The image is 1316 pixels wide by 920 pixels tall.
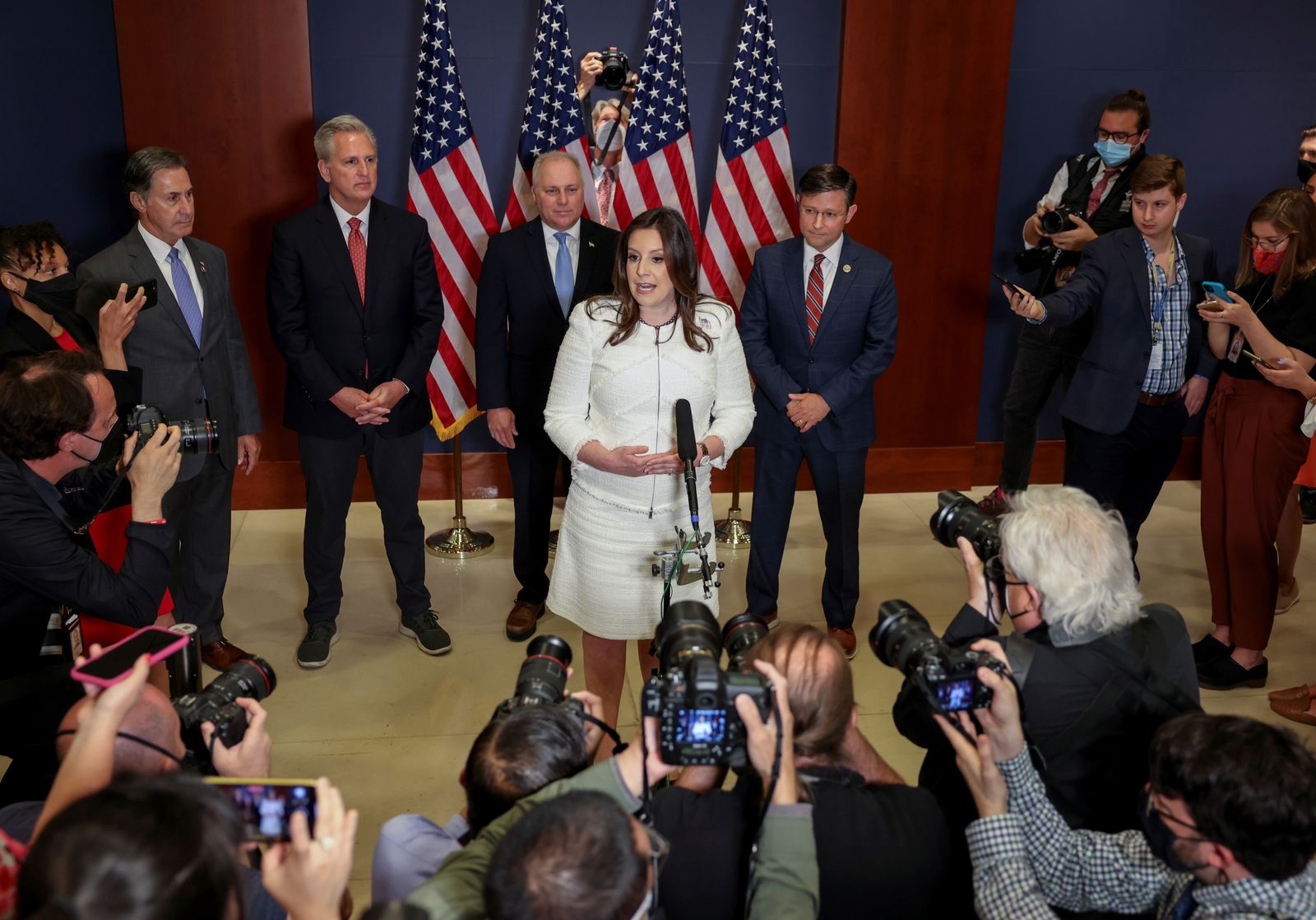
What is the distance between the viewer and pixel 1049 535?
229 centimetres

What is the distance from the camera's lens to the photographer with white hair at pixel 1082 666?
2.17m

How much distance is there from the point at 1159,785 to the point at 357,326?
3125 mm

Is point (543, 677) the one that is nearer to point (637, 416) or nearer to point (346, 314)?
point (637, 416)

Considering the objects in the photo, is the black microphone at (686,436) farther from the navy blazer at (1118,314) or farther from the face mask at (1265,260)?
the face mask at (1265,260)

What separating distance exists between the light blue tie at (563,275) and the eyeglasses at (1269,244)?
2314mm

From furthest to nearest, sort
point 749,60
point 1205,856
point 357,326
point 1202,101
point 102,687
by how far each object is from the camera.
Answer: point 1202,101 < point 749,60 < point 357,326 < point 102,687 < point 1205,856

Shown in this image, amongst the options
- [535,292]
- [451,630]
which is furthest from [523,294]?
[451,630]

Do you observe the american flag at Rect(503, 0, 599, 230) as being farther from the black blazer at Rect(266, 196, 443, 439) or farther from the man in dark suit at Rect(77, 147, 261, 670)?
the man in dark suit at Rect(77, 147, 261, 670)

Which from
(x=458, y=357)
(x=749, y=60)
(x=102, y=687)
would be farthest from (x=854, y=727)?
(x=749, y=60)

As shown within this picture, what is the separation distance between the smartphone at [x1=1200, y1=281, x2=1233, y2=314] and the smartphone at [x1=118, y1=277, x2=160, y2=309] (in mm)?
3391

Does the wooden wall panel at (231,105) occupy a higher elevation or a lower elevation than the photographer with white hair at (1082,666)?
higher

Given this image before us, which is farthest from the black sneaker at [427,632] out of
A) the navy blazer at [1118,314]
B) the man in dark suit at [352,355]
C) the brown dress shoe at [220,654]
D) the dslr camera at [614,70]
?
the navy blazer at [1118,314]

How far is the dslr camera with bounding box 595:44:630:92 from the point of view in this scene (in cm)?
482

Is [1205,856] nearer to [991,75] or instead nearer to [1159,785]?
[1159,785]
